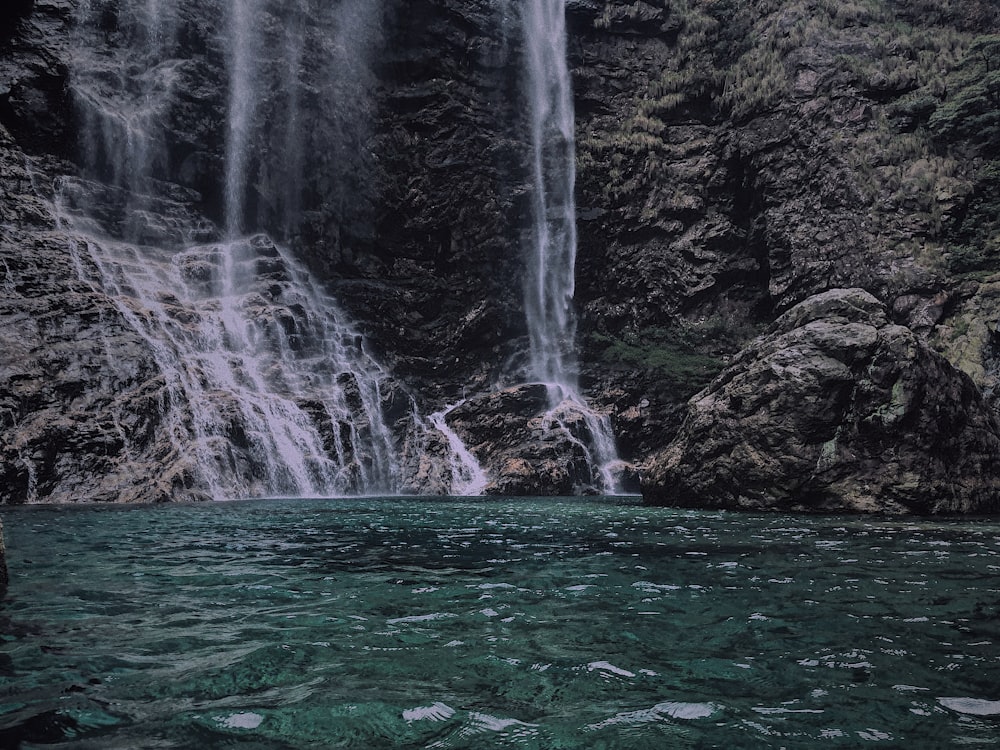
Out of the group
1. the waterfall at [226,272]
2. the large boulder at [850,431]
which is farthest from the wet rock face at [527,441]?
the large boulder at [850,431]

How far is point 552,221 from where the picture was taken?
35219 mm

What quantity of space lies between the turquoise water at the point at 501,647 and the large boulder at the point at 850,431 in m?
6.35

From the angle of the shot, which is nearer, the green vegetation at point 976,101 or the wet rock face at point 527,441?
the wet rock face at point 527,441

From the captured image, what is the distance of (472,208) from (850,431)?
23225 mm

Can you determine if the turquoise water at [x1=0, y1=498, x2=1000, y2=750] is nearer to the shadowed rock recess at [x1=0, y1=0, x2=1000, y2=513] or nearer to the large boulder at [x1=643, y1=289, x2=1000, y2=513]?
the large boulder at [x1=643, y1=289, x2=1000, y2=513]

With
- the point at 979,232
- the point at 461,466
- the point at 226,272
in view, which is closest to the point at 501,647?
the point at 461,466

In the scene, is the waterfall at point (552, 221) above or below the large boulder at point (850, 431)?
above

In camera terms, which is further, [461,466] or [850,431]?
[461,466]

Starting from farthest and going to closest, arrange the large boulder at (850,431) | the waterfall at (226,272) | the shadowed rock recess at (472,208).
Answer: the shadowed rock recess at (472,208) → the waterfall at (226,272) → the large boulder at (850,431)

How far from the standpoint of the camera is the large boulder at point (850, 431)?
14.7 meters

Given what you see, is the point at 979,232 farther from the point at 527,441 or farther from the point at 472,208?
the point at 472,208

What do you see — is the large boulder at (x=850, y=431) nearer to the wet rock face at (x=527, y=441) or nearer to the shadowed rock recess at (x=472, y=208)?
the wet rock face at (x=527, y=441)

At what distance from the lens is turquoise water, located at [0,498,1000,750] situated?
311cm

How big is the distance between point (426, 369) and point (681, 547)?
23.8 meters
